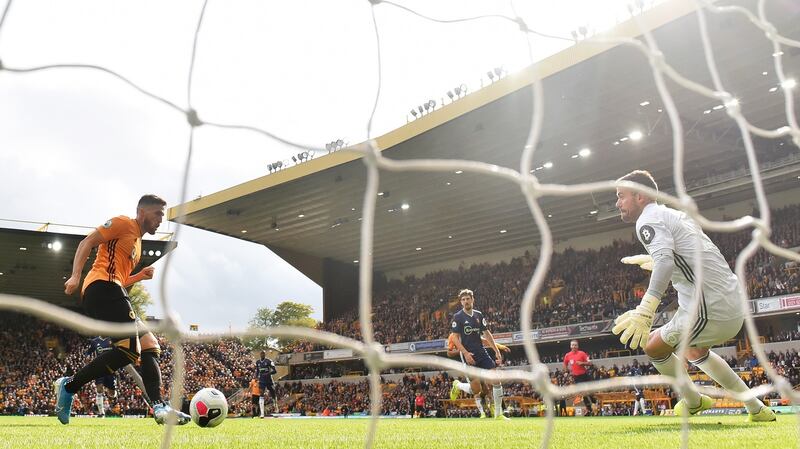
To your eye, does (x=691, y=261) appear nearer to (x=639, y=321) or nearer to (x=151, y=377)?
(x=639, y=321)

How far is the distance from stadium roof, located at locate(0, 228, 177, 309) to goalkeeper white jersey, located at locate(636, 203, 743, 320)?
21022 millimetres

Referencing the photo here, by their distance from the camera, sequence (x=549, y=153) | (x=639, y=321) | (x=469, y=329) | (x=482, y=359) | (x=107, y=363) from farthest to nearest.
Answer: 1. (x=549, y=153)
2. (x=482, y=359)
3. (x=469, y=329)
4. (x=107, y=363)
5. (x=639, y=321)

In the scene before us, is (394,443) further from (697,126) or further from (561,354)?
(561,354)

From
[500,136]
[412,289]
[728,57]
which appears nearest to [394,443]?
[728,57]

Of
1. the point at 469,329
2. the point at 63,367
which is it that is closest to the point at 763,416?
the point at 469,329

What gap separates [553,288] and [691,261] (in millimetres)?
24568

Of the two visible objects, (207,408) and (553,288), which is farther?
(553,288)

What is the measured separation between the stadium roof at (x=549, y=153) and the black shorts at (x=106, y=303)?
526 cm

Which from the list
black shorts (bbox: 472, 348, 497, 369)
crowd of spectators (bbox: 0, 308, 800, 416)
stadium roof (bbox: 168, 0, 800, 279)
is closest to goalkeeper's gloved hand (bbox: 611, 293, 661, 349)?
black shorts (bbox: 472, 348, 497, 369)

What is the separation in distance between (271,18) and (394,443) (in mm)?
2294

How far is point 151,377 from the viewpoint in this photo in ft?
14.6

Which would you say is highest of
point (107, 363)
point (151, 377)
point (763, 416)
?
point (107, 363)

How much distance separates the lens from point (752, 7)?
41.3 feet

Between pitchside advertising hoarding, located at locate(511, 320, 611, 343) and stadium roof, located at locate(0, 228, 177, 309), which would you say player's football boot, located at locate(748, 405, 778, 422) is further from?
stadium roof, located at locate(0, 228, 177, 309)
